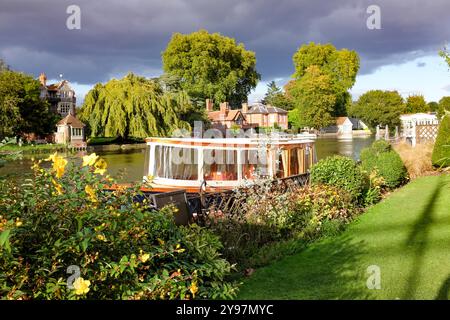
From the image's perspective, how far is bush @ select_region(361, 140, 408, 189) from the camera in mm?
12766

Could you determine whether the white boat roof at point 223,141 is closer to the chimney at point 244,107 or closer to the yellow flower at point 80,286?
the yellow flower at point 80,286

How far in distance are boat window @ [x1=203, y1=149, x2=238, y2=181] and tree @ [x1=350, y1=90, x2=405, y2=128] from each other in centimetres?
6416

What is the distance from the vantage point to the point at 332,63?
72000mm

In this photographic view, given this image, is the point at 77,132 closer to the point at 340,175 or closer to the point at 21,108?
the point at 21,108

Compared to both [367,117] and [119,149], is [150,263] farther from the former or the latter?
[367,117]

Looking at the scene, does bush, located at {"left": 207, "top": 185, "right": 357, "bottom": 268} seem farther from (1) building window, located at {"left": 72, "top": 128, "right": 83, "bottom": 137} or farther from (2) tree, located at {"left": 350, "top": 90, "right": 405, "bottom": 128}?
(2) tree, located at {"left": 350, "top": 90, "right": 405, "bottom": 128}

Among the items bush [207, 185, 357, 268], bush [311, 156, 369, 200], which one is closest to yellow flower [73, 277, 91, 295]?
bush [207, 185, 357, 268]

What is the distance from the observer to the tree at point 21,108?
43094 millimetres

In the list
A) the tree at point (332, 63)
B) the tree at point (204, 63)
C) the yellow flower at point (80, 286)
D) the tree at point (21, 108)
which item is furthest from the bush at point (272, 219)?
the tree at point (332, 63)

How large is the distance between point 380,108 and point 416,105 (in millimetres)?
38875

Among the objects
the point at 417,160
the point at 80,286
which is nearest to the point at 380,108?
the point at 417,160

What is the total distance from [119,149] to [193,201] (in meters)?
34.6
